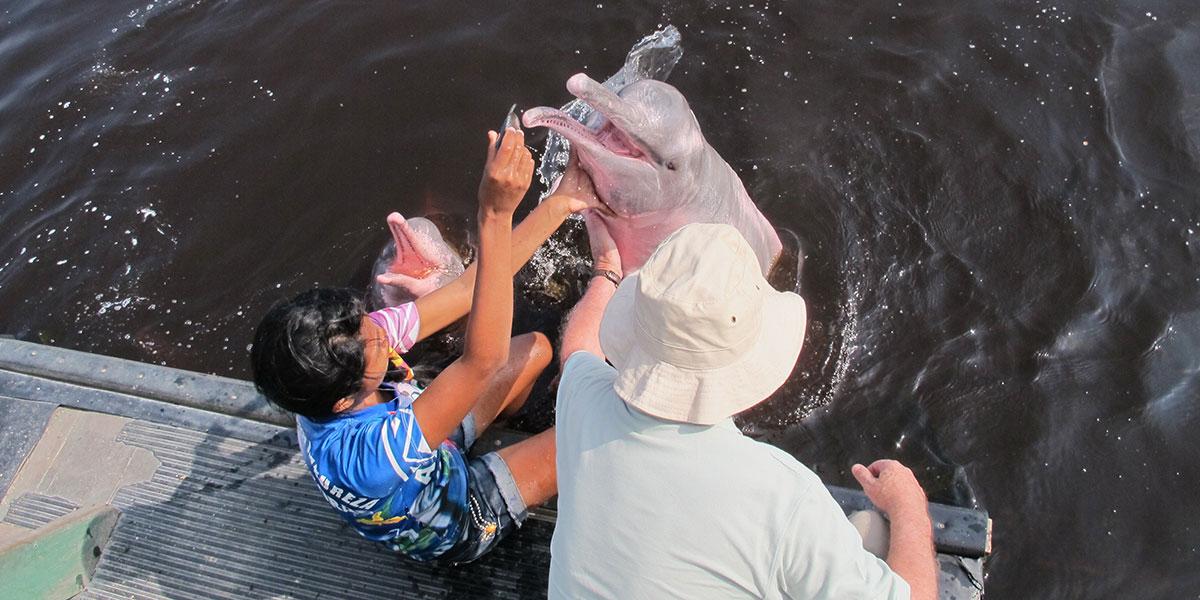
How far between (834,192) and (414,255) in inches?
99.1

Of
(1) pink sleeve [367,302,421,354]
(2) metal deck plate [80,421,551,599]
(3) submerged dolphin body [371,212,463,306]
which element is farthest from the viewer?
(3) submerged dolphin body [371,212,463,306]

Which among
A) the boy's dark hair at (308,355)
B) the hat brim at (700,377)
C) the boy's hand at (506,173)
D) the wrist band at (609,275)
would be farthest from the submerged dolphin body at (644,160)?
the hat brim at (700,377)

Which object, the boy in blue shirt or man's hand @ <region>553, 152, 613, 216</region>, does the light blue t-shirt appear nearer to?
the boy in blue shirt

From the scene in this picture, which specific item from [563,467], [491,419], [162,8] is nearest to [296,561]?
[491,419]

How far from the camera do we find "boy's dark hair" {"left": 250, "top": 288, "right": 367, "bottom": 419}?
2543 mm

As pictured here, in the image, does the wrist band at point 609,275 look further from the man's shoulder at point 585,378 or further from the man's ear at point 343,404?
the man's ear at point 343,404

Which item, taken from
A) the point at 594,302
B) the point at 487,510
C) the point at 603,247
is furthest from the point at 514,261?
the point at 487,510

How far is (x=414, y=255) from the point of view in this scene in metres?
4.81

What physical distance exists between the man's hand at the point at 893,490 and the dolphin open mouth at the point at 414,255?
2.67m

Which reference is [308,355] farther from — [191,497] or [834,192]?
[834,192]

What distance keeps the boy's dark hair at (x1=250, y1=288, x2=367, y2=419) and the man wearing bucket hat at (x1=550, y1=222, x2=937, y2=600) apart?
31.8 inches

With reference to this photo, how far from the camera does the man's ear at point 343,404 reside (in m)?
2.71

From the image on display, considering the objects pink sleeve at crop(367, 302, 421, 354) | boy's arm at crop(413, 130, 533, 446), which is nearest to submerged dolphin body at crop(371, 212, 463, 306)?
pink sleeve at crop(367, 302, 421, 354)

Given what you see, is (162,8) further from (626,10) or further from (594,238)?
(594,238)
